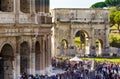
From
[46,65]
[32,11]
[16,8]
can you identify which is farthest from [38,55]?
[16,8]

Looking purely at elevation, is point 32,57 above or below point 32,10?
below

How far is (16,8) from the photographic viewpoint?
1345 inches

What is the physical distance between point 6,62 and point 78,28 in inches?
1238

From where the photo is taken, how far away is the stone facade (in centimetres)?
3328

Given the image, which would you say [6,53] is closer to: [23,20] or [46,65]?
[23,20]

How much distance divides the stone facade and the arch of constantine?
69.7 ft

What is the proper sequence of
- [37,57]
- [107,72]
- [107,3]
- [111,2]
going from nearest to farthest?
[107,72] < [37,57] < [107,3] < [111,2]

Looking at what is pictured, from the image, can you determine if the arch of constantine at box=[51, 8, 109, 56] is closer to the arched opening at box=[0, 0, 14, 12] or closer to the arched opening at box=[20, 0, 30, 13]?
the arched opening at box=[20, 0, 30, 13]

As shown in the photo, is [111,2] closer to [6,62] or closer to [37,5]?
[37,5]

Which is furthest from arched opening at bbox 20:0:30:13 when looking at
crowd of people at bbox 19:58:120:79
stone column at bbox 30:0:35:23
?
crowd of people at bbox 19:58:120:79

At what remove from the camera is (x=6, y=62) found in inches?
1351

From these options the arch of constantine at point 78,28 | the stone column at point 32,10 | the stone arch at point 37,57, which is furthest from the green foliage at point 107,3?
the stone column at point 32,10

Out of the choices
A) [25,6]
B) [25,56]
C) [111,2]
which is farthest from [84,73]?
[111,2]

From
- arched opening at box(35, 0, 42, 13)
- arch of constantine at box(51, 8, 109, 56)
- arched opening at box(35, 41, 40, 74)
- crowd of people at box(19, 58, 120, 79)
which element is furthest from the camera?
arch of constantine at box(51, 8, 109, 56)
